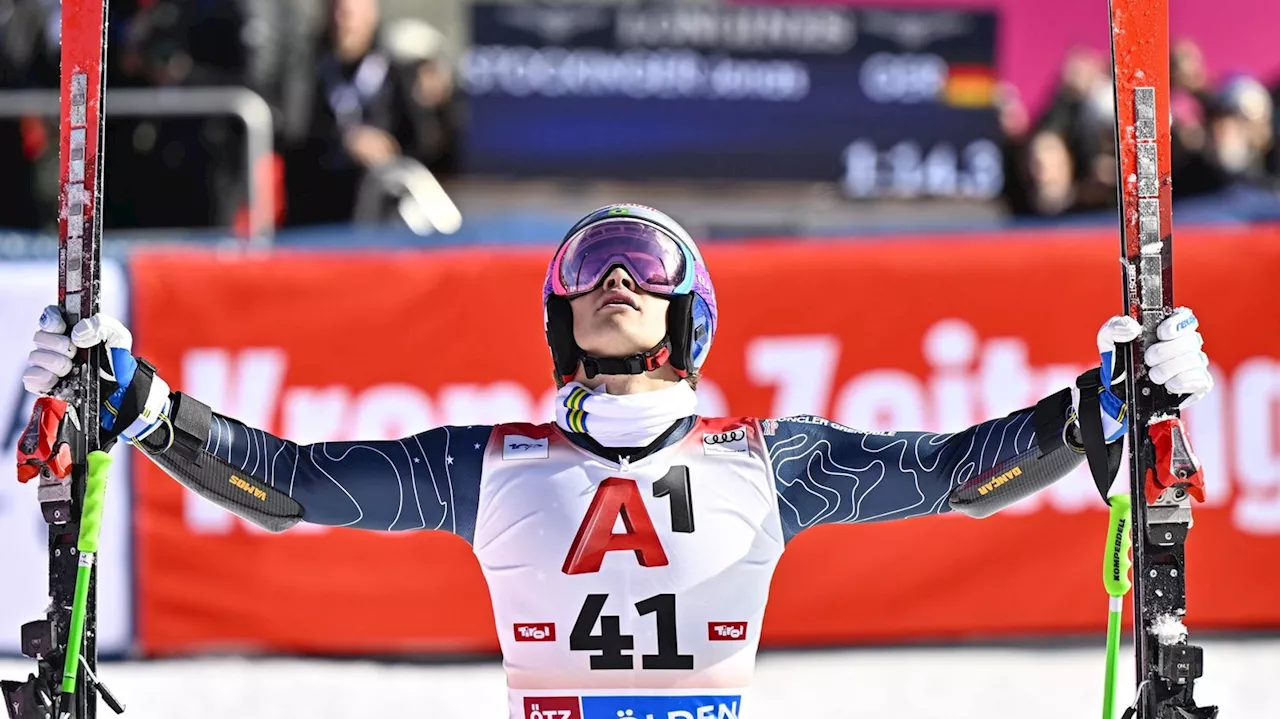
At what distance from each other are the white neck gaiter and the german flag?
6.65 metres

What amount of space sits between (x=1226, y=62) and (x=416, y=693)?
715cm

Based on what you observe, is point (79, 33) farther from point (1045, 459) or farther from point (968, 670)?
point (968, 670)

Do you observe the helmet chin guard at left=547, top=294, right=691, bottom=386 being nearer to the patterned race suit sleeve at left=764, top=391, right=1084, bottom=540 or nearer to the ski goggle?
the ski goggle

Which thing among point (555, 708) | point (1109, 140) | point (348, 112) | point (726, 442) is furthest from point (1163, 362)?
point (1109, 140)

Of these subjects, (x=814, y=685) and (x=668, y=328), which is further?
(x=814, y=685)

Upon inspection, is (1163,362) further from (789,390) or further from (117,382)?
(789,390)

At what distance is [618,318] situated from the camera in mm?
3883

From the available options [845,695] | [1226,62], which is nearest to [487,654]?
[845,695]

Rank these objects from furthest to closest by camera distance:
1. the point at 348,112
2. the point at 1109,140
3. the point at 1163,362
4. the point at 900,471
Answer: the point at 1109,140 < the point at 348,112 < the point at 900,471 < the point at 1163,362

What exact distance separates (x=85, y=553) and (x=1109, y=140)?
7823 mm

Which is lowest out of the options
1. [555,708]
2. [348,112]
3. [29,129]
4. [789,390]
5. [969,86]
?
[555,708]

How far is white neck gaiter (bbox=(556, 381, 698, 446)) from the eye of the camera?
3854 mm

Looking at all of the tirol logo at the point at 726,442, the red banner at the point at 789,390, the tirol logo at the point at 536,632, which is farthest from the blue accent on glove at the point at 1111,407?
the red banner at the point at 789,390

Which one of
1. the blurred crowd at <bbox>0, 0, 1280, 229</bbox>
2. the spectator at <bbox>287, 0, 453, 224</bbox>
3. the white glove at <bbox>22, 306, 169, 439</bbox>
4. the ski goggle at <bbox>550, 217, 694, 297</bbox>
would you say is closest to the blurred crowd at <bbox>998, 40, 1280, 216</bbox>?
the blurred crowd at <bbox>0, 0, 1280, 229</bbox>
